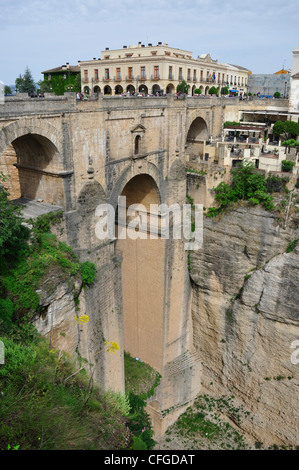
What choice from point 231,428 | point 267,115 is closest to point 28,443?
point 231,428

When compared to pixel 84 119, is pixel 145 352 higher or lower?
lower

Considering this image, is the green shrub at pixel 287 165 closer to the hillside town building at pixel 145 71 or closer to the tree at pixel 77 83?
the hillside town building at pixel 145 71

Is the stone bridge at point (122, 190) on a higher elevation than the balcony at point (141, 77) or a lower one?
lower

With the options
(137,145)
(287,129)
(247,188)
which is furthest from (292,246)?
(287,129)

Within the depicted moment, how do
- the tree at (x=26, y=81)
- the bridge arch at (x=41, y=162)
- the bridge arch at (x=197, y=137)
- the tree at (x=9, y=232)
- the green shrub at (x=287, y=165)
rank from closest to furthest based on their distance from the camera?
the tree at (x=9, y=232) → the bridge arch at (x=41, y=162) → the green shrub at (x=287, y=165) → the bridge arch at (x=197, y=137) → the tree at (x=26, y=81)

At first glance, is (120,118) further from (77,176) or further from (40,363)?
(40,363)

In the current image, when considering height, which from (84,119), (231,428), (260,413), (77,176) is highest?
(84,119)

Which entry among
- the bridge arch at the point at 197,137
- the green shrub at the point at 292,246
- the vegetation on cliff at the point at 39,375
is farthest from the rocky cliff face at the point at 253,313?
the vegetation on cliff at the point at 39,375
